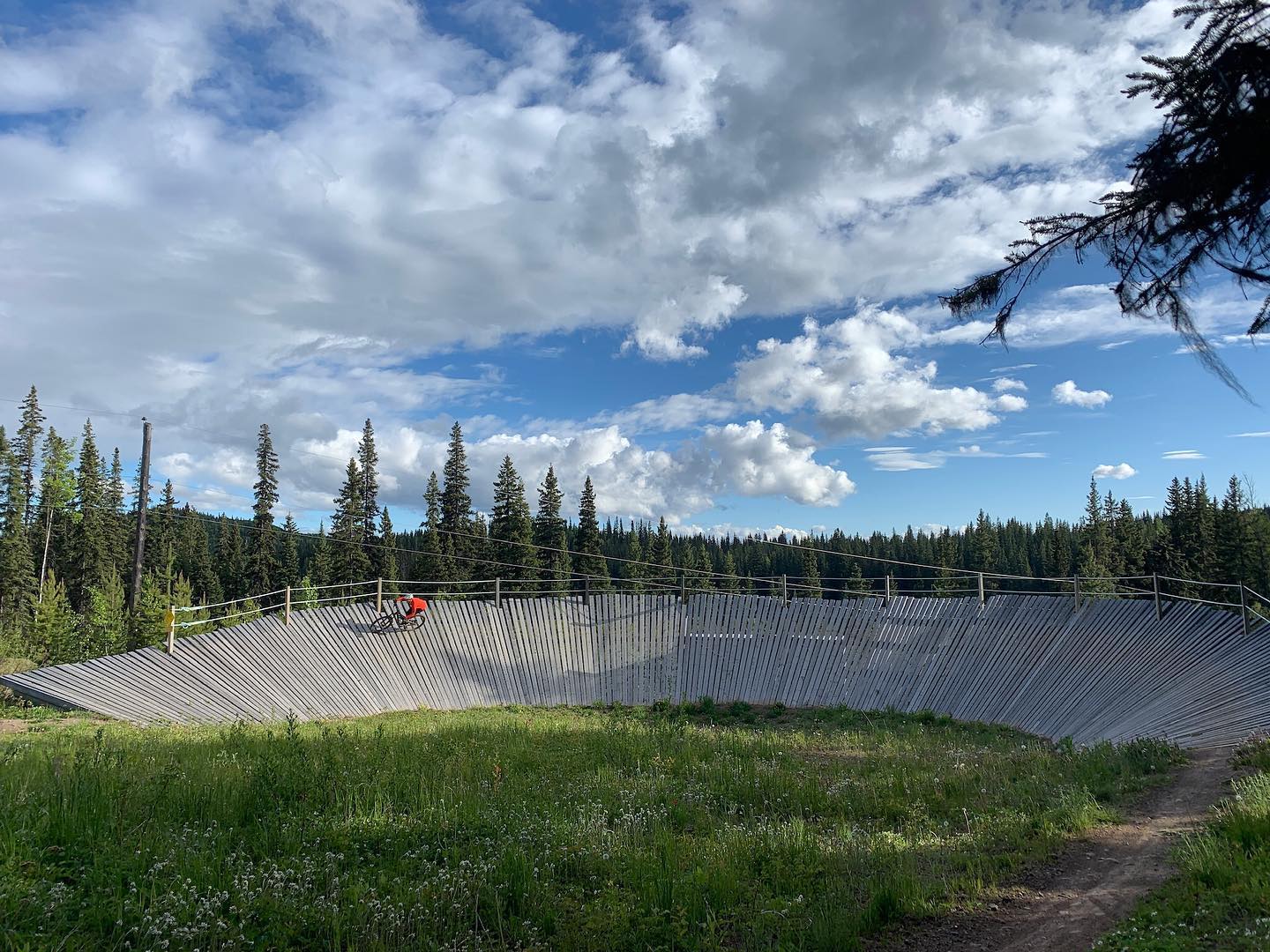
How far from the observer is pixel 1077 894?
5621 mm

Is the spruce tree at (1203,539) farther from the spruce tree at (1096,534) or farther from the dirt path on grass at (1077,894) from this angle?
the dirt path on grass at (1077,894)

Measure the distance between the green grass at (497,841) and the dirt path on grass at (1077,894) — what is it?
0.71 ft

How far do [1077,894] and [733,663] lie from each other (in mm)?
16233

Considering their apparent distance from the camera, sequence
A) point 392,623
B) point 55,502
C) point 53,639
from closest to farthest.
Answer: point 392,623, point 53,639, point 55,502

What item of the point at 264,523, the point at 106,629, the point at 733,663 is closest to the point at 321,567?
the point at 264,523

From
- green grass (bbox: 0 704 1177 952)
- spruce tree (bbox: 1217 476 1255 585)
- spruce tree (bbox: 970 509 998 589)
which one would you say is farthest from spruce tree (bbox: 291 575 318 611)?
spruce tree (bbox: 970 509 998 589)

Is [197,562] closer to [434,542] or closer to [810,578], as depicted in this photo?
[434,542]

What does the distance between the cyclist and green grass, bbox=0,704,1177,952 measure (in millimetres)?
10370

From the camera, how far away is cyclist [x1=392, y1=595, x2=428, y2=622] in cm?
2134

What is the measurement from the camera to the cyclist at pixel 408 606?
2134 cm

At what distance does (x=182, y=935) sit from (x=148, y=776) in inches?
153

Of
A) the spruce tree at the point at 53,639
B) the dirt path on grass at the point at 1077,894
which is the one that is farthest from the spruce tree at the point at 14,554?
the dirt path on grass at the point at 1077,894

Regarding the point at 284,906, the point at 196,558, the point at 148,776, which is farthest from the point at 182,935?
the point at 196,558

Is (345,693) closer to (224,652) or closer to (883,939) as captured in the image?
(224,652)
